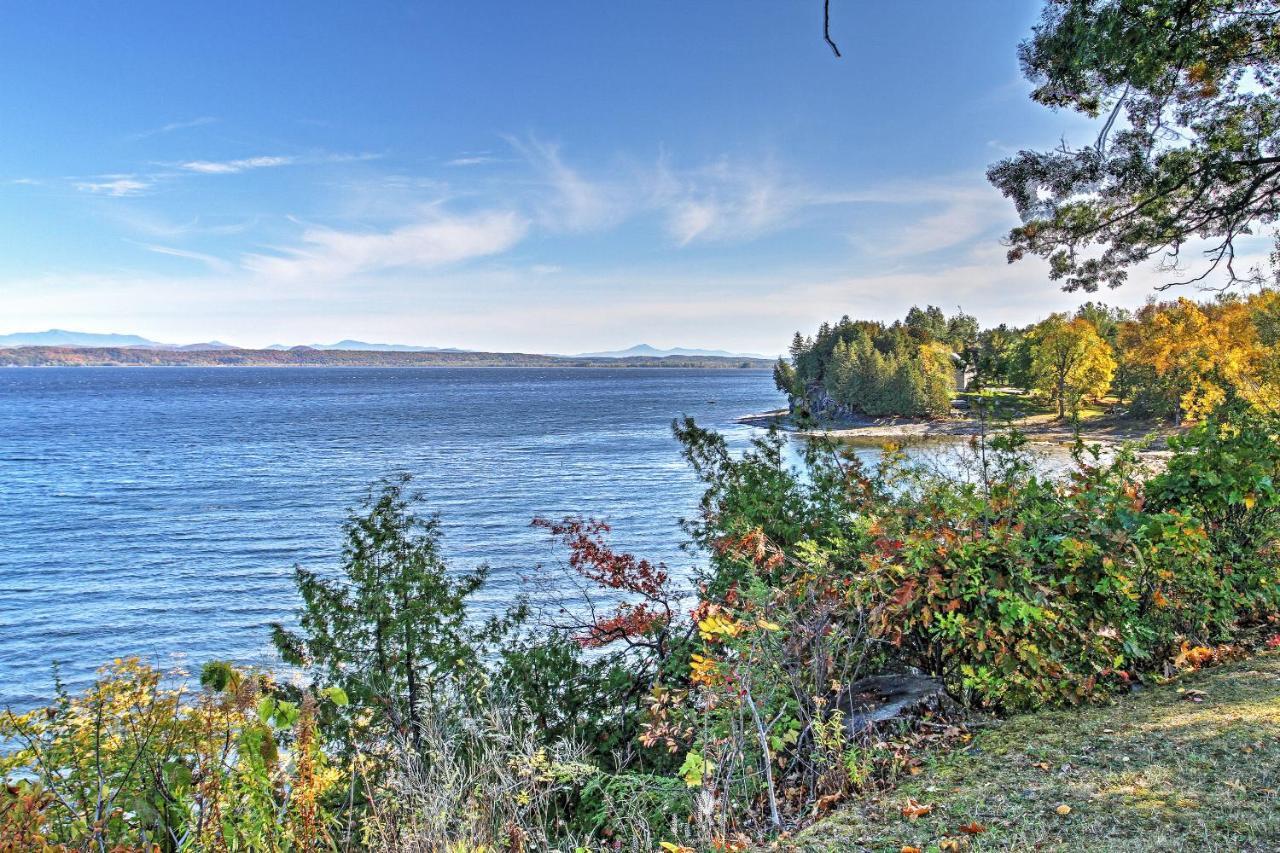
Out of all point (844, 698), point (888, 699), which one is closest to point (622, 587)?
point (844, 698)

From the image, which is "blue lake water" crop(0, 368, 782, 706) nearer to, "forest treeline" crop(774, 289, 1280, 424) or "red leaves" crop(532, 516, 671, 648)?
"red leaves" crop(532, 516, 671, 648)

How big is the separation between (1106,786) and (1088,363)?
5802cm

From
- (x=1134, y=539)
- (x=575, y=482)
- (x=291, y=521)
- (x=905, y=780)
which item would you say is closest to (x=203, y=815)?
(x=905, y=780)

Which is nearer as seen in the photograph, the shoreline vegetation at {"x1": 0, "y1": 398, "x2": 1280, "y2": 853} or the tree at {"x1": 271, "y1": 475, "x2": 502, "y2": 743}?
the shoreline vegetation at {"x1": 0, "y1": 398, "x2": 1280, "y2": 853}

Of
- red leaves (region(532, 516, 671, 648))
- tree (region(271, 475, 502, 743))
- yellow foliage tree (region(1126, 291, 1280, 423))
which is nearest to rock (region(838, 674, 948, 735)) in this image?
red leaves (region(532, 516, 671, 648))

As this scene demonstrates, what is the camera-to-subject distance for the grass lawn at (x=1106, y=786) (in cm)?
292

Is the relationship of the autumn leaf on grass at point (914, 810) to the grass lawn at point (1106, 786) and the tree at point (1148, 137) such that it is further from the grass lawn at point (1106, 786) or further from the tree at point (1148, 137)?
the tree at point (1148, 137)

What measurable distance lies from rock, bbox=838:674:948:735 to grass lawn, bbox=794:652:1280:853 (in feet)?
1.14

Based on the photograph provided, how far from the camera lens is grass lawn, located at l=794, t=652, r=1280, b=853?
9.59 feet

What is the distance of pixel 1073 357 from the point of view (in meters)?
52.1

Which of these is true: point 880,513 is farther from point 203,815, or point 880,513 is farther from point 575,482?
point 575,482

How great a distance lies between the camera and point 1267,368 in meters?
30.5

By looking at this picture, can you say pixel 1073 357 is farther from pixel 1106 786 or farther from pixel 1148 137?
pixel 1106 786

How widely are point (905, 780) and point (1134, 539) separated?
76.6 inches
